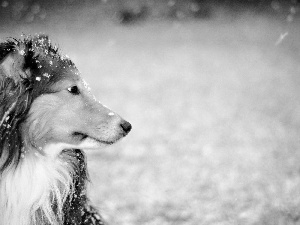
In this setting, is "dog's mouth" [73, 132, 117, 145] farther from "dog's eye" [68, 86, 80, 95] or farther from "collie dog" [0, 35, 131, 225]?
"dog's eye" [68, 86, 80, 95]

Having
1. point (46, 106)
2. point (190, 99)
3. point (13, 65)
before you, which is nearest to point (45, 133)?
point (46, 106)

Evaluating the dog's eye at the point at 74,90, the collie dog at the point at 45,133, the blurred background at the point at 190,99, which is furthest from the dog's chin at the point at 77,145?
the blurred background at the point at 190,99

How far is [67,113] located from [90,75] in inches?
432

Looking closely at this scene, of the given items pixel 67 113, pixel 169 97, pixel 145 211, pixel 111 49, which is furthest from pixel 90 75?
pixel 67 113

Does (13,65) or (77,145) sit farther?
(77,145)

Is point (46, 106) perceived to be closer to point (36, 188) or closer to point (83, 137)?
point (83, 137)

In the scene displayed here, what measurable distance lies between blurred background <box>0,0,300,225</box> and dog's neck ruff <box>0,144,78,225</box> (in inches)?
37.5

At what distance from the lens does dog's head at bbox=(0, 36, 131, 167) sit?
84.7 inches

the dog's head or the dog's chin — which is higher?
the dog's head

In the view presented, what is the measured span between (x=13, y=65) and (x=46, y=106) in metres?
0.38

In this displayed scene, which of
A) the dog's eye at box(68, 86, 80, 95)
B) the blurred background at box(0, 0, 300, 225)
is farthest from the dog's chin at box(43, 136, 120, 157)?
the blurred background at box(0, 0, 300, 225)

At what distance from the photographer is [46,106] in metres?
2.37

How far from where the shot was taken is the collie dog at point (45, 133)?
218cm

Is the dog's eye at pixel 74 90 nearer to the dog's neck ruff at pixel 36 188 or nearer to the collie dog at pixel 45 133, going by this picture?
the collie dog at pixel 45 133
